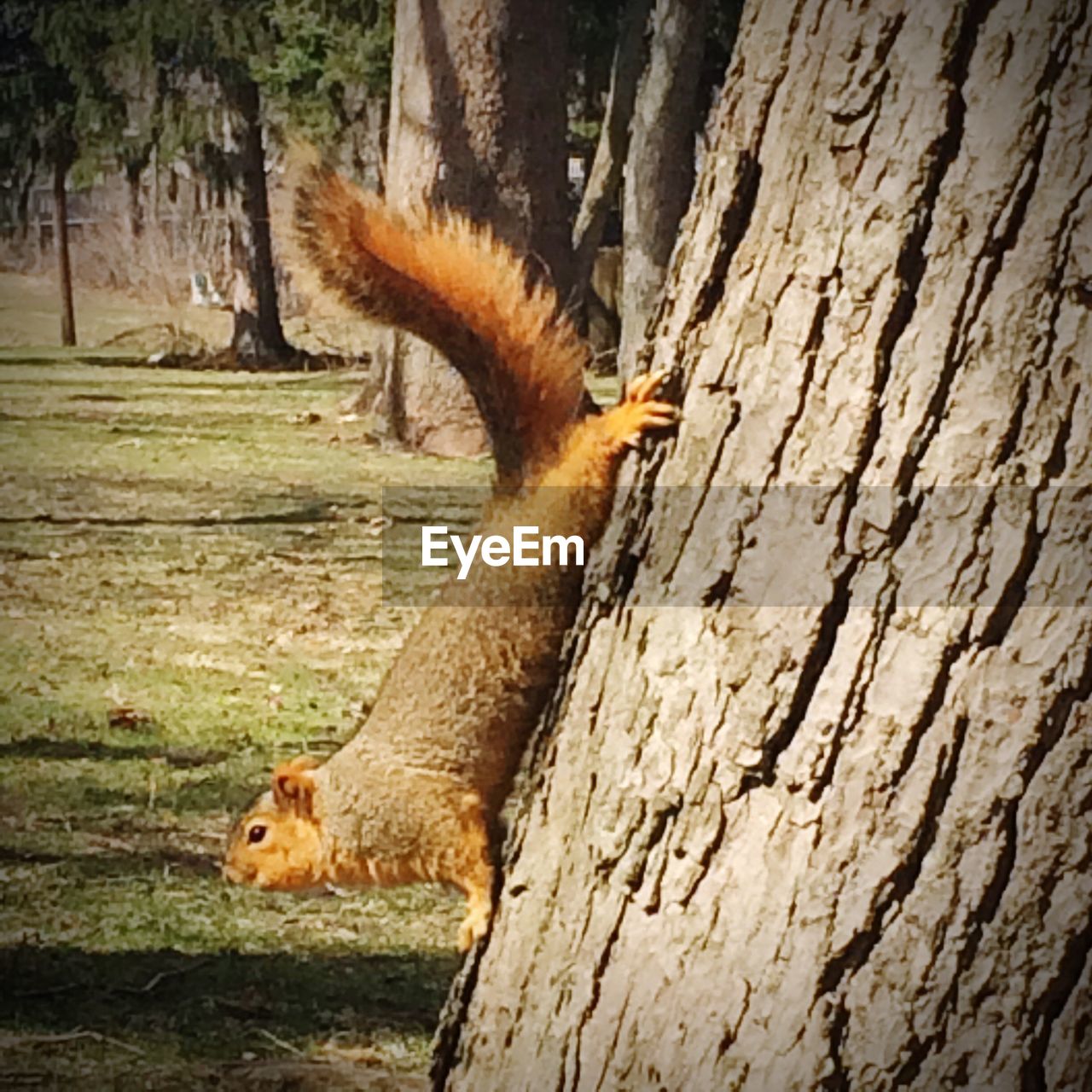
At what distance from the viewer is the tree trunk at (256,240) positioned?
1176mm

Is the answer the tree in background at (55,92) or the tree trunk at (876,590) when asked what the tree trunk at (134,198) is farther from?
the tree trunk at (876,590)

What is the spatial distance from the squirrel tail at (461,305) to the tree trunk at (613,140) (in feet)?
0.25

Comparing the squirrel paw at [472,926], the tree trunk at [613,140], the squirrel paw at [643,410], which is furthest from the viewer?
the tree trunk at [613,140]

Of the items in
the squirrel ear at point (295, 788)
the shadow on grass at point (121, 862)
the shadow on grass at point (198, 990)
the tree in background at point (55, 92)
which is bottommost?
the shadow on grass at point (198, 990)

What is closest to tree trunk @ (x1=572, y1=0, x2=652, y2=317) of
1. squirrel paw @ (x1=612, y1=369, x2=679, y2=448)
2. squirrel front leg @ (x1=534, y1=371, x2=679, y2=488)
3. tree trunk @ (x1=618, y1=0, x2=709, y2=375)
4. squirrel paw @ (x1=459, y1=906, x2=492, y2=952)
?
tree trunk @ (x1=618, y1=0, x2=709, y2=375)

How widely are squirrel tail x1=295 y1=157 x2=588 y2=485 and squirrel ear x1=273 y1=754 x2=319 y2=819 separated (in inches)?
11.1

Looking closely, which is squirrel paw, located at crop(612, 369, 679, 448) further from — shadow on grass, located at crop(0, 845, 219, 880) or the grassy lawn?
shadow on grass, located at crop(0, 845, 219, 880)

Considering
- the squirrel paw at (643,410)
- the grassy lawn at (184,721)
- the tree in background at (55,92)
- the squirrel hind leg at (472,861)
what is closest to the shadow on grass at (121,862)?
the grassy lawn at (184,721)

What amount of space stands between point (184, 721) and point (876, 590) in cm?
70

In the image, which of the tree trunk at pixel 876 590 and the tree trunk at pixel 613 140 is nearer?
the tree trunk at pixel 876 590

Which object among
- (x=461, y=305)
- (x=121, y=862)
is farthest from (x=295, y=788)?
(x=461, y=305)

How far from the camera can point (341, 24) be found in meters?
1.19

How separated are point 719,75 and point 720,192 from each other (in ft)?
1.33

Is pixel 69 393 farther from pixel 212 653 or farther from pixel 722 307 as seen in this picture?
pixel 722 307
